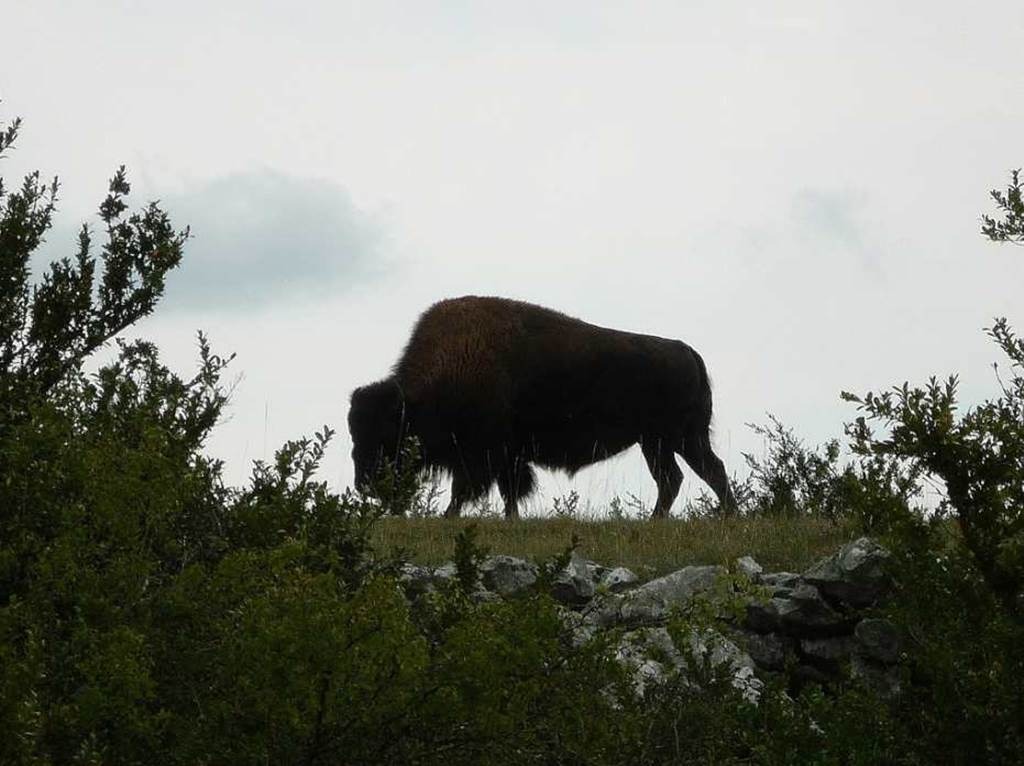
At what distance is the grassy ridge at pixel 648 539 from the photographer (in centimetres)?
860

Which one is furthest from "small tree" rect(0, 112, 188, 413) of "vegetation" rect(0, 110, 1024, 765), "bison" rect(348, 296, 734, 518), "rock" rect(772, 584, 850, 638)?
"bison" rect(348, 296, 734, 518)

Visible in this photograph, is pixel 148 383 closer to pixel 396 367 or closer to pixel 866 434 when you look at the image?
pixel 866 434

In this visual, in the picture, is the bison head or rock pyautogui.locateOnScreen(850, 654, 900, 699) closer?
rock pyautogui.locateOnScreen(850, 654, 900, 699)

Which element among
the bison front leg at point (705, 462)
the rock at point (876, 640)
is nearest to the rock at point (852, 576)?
the rock at point (876, 640)

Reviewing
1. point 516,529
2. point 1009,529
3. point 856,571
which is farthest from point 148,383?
point 516,529

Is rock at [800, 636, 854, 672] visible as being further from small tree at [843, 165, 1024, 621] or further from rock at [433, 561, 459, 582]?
small tree at [843, 165, 1024, 621]

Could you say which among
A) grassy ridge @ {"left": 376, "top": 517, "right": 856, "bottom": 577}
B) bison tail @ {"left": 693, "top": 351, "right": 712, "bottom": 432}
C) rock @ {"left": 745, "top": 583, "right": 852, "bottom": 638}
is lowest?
rock @ {"left": 745, "top": 583, "right": 852, "bottom": 638}

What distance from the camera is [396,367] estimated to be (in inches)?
532

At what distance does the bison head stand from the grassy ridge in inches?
102

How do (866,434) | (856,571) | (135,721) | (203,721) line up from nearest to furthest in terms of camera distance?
(135,721), (203,721), (866,434), (856,571)

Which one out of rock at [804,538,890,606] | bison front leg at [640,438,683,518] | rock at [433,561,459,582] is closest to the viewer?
rock at [433,561,459,582]

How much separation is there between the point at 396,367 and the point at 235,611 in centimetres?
976

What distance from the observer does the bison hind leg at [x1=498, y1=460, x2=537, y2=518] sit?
13242mm

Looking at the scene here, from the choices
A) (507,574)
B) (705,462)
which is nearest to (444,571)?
(507,574)
